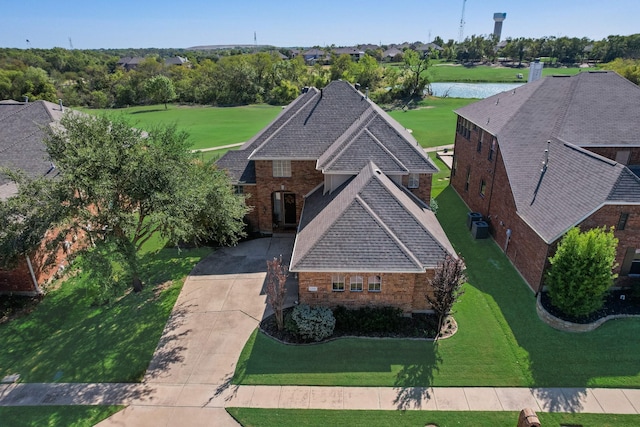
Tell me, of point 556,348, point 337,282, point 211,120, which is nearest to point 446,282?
point 337,282

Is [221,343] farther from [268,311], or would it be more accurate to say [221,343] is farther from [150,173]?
[150,173]

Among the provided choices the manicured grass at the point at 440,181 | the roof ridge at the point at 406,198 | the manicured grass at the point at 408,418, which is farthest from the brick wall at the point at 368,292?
the manicured grass at the point at 440,181

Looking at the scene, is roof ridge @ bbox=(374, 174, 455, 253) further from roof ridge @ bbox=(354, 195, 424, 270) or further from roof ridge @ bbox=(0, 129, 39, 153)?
roof ridge @ bbox=(0, 129, 39, 153)

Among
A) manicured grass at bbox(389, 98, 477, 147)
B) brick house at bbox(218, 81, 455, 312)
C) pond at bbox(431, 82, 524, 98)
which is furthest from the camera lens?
pond at bbox(431, 82, 524, 98)

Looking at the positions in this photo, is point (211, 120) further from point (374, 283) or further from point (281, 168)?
point (374, 283)

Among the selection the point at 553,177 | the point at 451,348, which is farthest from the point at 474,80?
the point at 451,348

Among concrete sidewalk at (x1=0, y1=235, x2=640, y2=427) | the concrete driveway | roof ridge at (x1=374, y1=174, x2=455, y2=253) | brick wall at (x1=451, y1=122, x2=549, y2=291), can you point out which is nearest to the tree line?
brick wall at (x1=451, y1=122, x2=549, y2=291)
